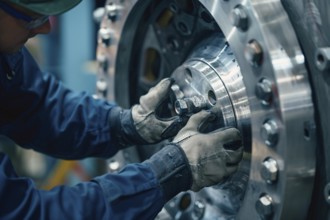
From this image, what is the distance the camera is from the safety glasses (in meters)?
0.75

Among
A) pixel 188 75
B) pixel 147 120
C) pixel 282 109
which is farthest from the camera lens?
pixel 147 120

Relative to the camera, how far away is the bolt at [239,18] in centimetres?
68

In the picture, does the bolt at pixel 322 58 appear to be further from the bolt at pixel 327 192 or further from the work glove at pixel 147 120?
the work glove at pixel 147 120

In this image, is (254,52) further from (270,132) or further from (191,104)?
(191,104)

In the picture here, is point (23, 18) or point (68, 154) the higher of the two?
point (23, 18)

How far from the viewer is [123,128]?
103 centimetres

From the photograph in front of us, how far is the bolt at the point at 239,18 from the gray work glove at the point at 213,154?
0.17m

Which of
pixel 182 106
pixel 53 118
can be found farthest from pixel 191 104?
pixel 53 118

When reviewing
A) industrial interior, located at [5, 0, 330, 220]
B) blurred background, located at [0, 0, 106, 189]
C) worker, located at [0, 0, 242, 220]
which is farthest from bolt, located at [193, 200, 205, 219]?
blurred background, located at [0, 0, 106, 189]

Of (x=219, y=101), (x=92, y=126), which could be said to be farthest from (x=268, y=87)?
(x=92, y=126)

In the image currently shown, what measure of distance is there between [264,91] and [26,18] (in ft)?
1.15

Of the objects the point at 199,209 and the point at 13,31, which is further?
the point at 199,209

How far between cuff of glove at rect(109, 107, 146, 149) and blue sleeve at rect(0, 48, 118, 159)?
15mm

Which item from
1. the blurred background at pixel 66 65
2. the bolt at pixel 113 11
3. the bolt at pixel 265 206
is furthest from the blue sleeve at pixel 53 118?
the blurred background at pixel 66 65
